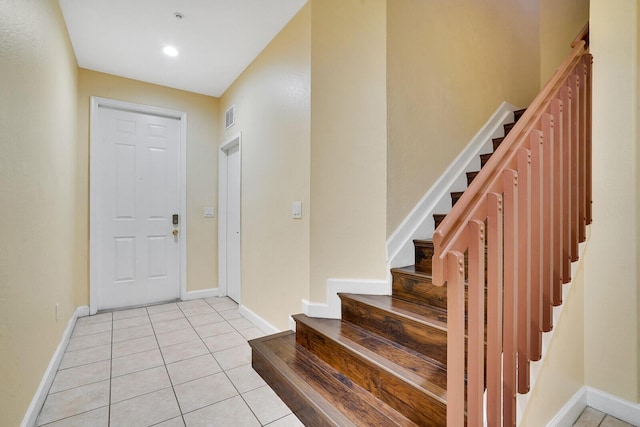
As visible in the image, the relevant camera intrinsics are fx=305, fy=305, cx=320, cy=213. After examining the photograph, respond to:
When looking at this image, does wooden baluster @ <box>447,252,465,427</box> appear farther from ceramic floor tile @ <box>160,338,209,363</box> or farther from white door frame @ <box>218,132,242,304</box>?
white door frame @ <box>218,132,242,304</box>

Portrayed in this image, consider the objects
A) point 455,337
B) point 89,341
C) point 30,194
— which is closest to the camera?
point 455,337

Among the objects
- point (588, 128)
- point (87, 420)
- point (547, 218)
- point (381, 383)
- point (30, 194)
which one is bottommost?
point (87, 420)

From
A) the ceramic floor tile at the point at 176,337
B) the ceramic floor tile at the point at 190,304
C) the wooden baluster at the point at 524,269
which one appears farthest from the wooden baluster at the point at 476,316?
the ceramic floor tile at the point at 190,304

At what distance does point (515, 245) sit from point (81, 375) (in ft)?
→ 9.01

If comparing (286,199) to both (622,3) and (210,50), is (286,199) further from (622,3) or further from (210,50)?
(622,3)

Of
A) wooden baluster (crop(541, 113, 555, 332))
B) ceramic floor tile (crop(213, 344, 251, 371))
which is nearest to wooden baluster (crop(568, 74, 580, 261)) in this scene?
wooden baluster (crop(541, 113, 555, 332))

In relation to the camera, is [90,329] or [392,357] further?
[90,329]

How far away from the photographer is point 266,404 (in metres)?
1.79

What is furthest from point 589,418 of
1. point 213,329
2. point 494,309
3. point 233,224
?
point 233,224

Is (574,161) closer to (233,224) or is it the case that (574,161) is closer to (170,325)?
(233,224)

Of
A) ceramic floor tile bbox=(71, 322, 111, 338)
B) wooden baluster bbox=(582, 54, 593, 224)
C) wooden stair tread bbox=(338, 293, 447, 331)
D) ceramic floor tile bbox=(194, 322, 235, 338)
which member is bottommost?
ceramic floor tile bbox=(71, 322, 111, 338)

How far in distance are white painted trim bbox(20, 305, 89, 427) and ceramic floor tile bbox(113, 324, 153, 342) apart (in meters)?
0.35

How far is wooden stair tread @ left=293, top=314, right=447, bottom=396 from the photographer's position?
131cm

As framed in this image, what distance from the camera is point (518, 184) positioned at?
1.10 metres
